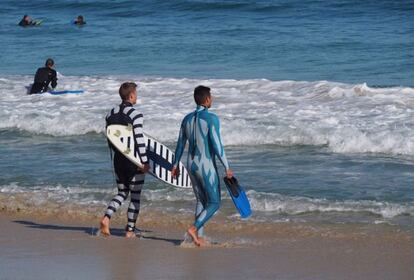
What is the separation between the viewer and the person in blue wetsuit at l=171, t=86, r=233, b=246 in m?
8.30

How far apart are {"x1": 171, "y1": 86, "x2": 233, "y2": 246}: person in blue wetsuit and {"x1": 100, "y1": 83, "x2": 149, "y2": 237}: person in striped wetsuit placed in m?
0.46

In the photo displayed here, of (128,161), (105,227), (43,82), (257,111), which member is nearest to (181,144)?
(128,161)

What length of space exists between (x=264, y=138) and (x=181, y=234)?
506 cm

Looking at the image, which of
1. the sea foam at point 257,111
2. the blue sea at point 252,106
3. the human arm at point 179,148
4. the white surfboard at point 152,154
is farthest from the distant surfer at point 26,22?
the human arm at point 179,148

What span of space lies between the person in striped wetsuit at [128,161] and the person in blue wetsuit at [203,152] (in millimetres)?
456

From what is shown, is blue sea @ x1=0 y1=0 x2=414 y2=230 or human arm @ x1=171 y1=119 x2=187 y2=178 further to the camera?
blue sea @ x1=0 y1=0 x2=414 y2=230

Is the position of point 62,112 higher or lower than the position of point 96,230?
higher

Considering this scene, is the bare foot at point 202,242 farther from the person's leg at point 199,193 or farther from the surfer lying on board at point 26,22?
the surfer lying on board at point 26,22

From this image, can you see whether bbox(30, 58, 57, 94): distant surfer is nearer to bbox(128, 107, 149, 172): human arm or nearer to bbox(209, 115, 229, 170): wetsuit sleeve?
bbox(128, 107, 149, 172): human arm

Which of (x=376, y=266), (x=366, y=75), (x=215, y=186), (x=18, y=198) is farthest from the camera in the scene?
(x=366, y=75)

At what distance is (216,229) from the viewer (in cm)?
946

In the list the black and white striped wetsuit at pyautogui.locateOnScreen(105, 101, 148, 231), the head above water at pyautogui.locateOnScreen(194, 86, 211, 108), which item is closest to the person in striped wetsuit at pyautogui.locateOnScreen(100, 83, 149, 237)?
the black and white striped wetsuit at pyautogui.locateOnScreen(105, 101, 148, 231)

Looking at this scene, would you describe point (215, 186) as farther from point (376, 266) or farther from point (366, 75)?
point (366, 75)

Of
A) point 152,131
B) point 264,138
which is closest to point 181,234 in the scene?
point 264,138
